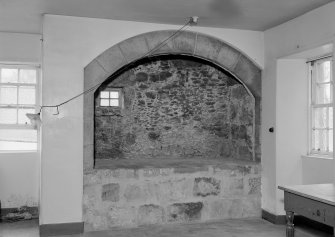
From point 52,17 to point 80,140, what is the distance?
59.5 inches

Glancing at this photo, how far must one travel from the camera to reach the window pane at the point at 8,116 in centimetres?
579

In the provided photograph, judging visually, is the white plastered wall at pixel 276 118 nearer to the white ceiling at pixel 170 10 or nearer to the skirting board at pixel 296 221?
the skirting board at pixel 296 221

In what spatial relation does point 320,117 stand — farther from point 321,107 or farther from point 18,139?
point 18,139

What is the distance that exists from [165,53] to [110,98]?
1.57m

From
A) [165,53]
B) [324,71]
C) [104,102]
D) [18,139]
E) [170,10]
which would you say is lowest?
[18,139]

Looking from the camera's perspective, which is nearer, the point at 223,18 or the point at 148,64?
the point at 223,18

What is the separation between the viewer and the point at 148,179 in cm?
509

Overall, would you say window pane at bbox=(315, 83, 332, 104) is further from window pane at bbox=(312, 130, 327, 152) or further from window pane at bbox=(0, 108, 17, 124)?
window pane at bbox=(0, 108, 17, 124)

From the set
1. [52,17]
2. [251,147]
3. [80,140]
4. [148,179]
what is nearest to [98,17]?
[52,17]

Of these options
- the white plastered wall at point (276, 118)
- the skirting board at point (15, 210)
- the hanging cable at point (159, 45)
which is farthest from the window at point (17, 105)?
the white plastered wall at point (276, 118)

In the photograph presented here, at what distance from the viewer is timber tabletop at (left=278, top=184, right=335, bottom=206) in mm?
3080

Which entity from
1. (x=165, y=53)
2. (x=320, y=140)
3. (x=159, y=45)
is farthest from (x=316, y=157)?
(x=159, y=45)

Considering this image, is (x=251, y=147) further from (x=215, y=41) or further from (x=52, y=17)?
(x=52, y=17)

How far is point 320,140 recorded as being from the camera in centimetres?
516
